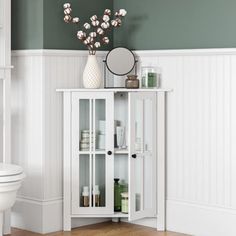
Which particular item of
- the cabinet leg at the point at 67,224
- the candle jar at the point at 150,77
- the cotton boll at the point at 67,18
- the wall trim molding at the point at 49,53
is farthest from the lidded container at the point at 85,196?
the cotton boll at the point at 67,18

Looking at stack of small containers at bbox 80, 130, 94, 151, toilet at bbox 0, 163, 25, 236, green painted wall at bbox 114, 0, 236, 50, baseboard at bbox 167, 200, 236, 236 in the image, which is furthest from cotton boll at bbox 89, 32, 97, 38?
baseboard at bbox 167, 200, 236, 236

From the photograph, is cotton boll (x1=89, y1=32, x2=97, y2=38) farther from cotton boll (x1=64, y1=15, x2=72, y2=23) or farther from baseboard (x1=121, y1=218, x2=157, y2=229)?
baseboard (x1=121, y1=218, x2=157, y2=229)

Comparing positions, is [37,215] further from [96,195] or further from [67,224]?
[96,195]

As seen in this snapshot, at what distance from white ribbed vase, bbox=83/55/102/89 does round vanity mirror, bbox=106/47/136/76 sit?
0.44 feet

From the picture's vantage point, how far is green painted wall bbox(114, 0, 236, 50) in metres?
4.46

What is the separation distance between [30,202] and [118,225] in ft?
2.34

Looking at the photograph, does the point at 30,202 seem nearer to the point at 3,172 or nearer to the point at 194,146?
the point at 3,172

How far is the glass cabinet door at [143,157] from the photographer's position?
15.5 feet

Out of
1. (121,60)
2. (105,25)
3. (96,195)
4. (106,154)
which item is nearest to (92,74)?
(121,60)

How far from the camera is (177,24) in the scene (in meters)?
4.73

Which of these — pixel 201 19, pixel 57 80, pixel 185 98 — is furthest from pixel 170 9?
pixel 57 80

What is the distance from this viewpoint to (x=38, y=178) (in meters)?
4.76

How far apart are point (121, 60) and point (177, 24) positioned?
51 centimetres

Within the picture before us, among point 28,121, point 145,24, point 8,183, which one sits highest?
point 145,24
